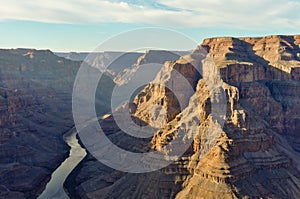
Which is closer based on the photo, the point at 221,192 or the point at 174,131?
the point at 221,192

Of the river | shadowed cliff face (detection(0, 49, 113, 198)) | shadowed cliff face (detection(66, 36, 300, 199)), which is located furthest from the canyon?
the river

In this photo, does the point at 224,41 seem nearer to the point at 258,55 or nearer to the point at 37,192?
the point at 258,55

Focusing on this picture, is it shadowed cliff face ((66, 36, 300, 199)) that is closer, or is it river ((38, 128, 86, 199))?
shadowed cliff face ((66, 36, 300, 199))

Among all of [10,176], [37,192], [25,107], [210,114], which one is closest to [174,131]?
[210,114]

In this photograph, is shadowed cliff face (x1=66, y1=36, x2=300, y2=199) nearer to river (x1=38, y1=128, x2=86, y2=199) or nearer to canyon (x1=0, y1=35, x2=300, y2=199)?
canyon (x1=0, y1=35, x2=300, y2=199)

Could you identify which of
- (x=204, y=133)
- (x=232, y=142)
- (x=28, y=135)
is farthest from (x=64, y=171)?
(x=232, y=142)

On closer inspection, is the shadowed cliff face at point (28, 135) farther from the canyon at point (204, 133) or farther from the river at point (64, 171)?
the river at point (64, 171)
